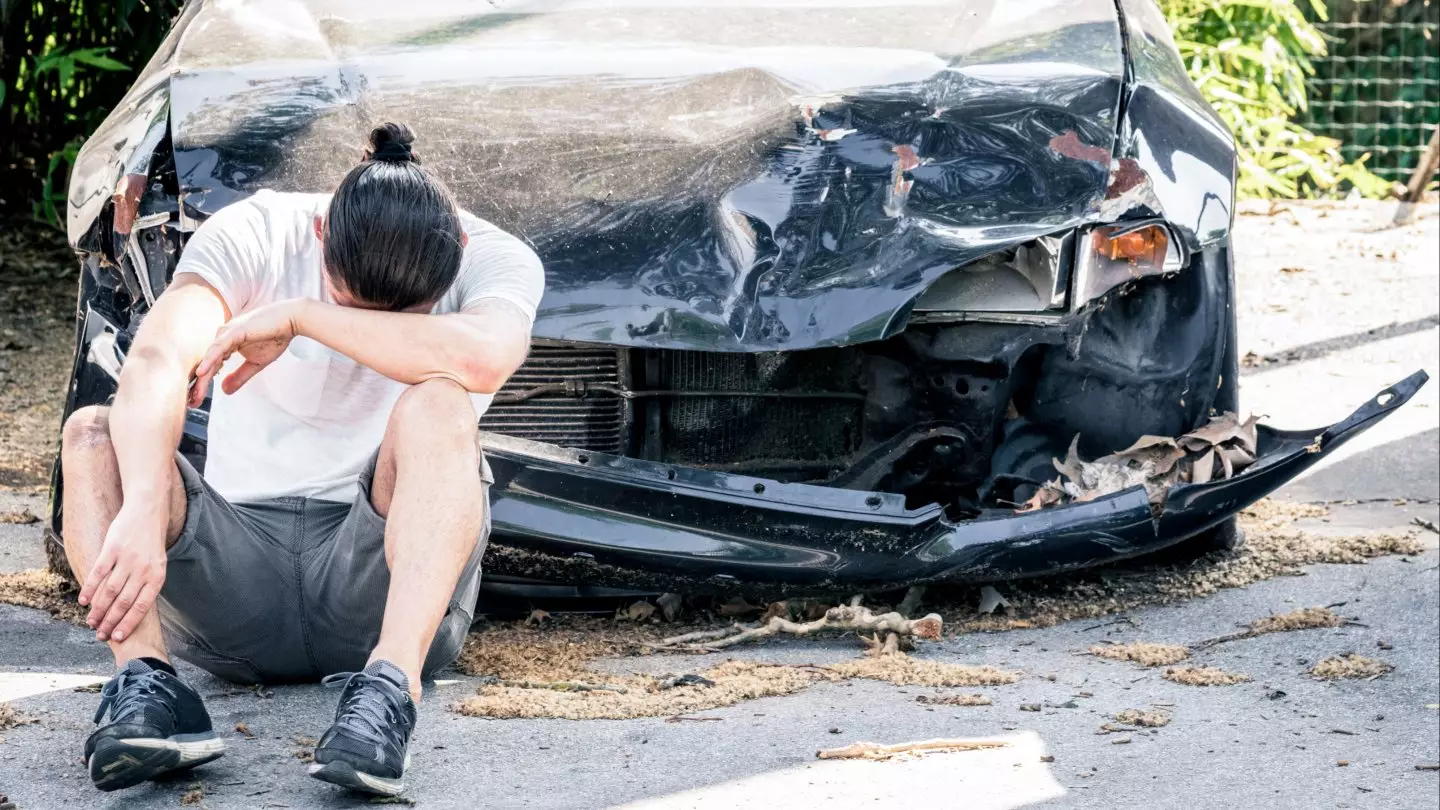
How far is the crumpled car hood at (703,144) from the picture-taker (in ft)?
11.2

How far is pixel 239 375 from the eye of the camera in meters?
2.76

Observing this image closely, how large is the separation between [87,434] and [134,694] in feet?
1.45

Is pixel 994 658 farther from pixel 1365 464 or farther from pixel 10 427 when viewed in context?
pixel 10 427

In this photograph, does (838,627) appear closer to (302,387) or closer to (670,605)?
(670,605)

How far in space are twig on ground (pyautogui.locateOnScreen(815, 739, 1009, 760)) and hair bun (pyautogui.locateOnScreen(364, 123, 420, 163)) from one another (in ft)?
4.02

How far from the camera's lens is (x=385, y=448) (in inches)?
106

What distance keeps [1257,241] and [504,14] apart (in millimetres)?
4866

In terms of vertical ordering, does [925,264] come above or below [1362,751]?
above

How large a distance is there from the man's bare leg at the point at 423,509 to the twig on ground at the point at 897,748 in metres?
0.70

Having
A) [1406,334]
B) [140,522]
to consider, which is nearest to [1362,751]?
[140,522]

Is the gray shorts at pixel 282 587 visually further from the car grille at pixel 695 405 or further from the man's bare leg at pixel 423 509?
the car grille at pixel 695 405

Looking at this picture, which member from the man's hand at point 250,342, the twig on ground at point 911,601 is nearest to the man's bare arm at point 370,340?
the man's hand at point 250,342

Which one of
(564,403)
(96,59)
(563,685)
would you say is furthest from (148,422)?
(96,59)

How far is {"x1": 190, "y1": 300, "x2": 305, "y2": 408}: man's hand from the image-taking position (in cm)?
267
